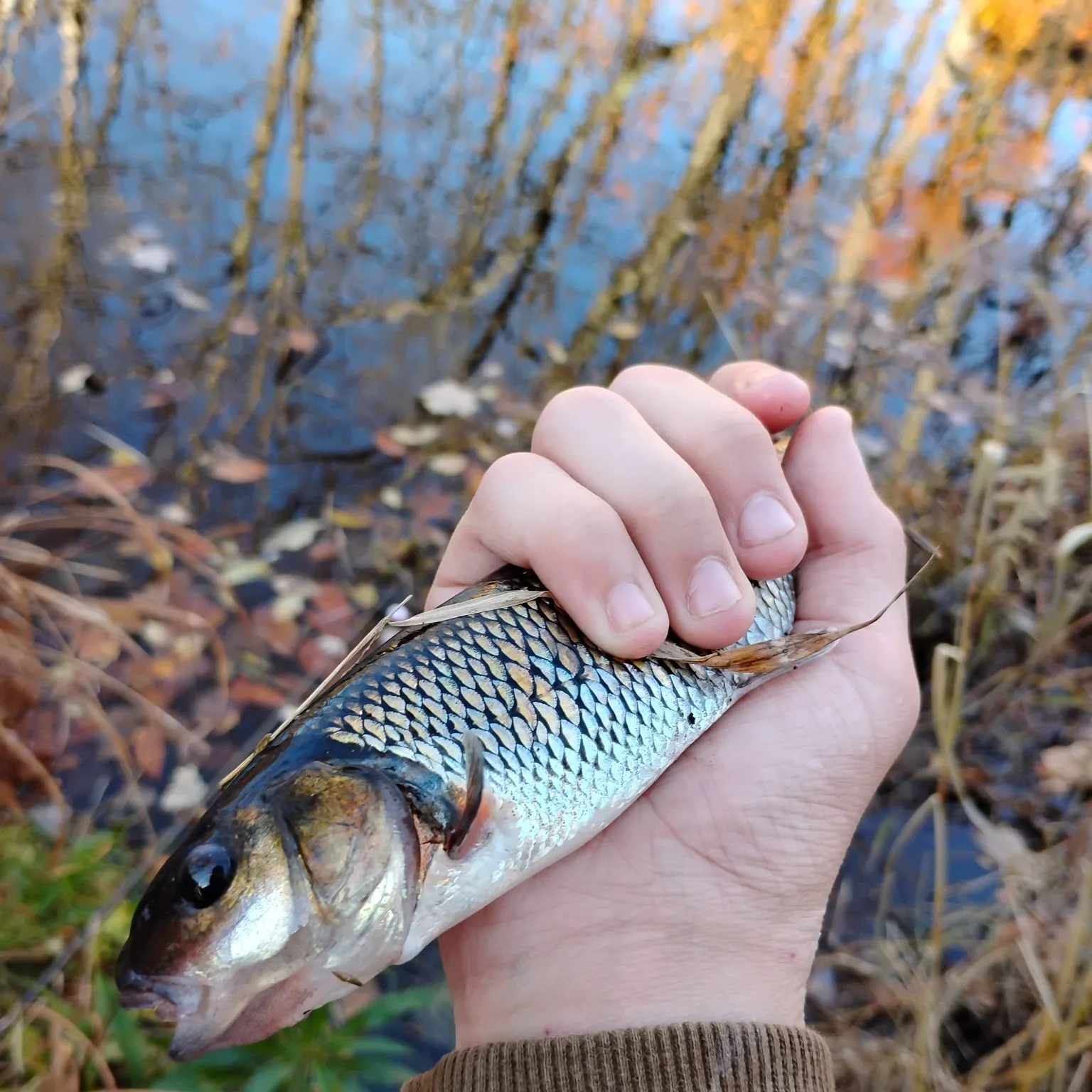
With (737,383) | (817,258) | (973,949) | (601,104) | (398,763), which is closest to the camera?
(398,763)

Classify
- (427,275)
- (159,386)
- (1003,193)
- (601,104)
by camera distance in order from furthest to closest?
1. (601,104)
2. (1003,193)
3. (427,275)
4. (159,386)

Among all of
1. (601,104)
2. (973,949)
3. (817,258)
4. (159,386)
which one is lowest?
(973,949)

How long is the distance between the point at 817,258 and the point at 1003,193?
176 centimetres

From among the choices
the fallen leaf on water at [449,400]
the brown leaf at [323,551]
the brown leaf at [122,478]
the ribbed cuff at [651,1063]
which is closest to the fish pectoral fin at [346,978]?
the ribbed cuff at [651,1063]

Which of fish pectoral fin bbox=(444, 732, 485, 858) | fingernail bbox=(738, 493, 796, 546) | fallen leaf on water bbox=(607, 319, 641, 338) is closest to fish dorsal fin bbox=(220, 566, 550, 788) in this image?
fish pectoral fin bbox=(444, 732, 485, 858)

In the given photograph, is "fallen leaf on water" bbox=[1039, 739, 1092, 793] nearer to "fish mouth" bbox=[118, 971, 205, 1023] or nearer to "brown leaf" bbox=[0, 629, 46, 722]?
"fish mouth" bbox=[118, 971, 205, 1023]

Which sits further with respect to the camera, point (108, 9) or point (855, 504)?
point (108, 9)

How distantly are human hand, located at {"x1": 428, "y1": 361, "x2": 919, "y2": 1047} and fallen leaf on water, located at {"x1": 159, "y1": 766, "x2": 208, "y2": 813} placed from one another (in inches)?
63.4

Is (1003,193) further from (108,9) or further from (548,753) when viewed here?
(108,9)

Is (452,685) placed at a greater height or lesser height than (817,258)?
lesser

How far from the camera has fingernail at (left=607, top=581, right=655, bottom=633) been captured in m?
1.38

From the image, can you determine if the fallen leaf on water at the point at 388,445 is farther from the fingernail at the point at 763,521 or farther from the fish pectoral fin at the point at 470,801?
the fish pectoral fin at the point at 470,801

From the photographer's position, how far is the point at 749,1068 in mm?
1248

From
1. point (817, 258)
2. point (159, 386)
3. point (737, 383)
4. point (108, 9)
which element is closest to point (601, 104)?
point (817, 258)
